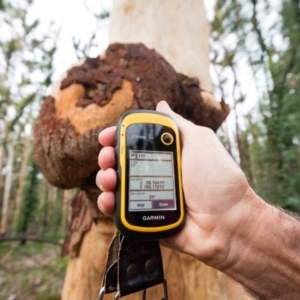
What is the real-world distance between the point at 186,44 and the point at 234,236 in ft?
3.63

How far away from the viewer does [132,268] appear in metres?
0.65

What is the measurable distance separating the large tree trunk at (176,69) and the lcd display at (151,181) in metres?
0.55

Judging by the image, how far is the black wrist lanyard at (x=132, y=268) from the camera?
64 cm

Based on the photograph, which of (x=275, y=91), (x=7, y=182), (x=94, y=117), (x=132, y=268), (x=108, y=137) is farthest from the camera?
(x=7, y=182)

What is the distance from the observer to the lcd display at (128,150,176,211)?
2.30 feet

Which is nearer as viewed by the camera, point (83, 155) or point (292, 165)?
point (83, 155)

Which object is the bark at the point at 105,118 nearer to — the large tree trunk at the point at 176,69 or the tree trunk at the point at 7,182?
the large tree trunk at the point at 176,69

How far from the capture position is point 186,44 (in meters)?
1.47

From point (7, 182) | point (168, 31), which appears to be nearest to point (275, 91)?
point (168, 31)

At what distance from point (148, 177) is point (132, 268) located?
9.0 inches

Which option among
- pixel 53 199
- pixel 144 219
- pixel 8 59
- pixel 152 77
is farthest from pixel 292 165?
pixel 53 199

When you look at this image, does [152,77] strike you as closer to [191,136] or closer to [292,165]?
[191,136]

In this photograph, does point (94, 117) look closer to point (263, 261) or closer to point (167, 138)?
point (167, 138)

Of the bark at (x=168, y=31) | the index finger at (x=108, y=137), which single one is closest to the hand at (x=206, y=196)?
the index finger at (x=108, y=137)
